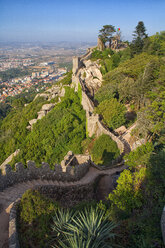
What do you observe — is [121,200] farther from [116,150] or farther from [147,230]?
[116,150]

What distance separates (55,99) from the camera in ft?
85.4

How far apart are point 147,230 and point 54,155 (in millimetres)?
12664

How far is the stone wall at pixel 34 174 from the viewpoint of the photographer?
6.75 meters

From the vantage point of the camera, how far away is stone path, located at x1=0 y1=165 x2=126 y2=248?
4.76m

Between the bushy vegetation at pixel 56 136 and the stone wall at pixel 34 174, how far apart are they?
19.4ft

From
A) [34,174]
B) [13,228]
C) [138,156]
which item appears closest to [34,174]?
[34,174]

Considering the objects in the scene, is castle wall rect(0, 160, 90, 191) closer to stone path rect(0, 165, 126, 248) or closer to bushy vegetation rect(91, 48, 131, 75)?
stone path rect(0, 165, 126, 248)

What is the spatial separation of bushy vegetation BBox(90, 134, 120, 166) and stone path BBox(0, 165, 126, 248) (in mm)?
1200

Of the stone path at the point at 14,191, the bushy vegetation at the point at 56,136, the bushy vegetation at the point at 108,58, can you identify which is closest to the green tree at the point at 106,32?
the bushy vegetation at the point at 108,58

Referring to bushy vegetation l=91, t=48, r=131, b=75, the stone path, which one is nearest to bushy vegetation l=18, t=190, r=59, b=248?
the stone path

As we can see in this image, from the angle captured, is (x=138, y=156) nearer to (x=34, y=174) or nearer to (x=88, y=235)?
Result: (x=88, y=235)

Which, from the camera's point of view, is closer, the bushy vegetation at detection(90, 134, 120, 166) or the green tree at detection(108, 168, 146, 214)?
the green tree at detection(108, 168, 146, 214)

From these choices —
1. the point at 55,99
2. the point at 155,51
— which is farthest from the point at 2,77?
the point at 155,51

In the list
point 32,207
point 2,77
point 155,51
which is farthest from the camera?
point 2,77
